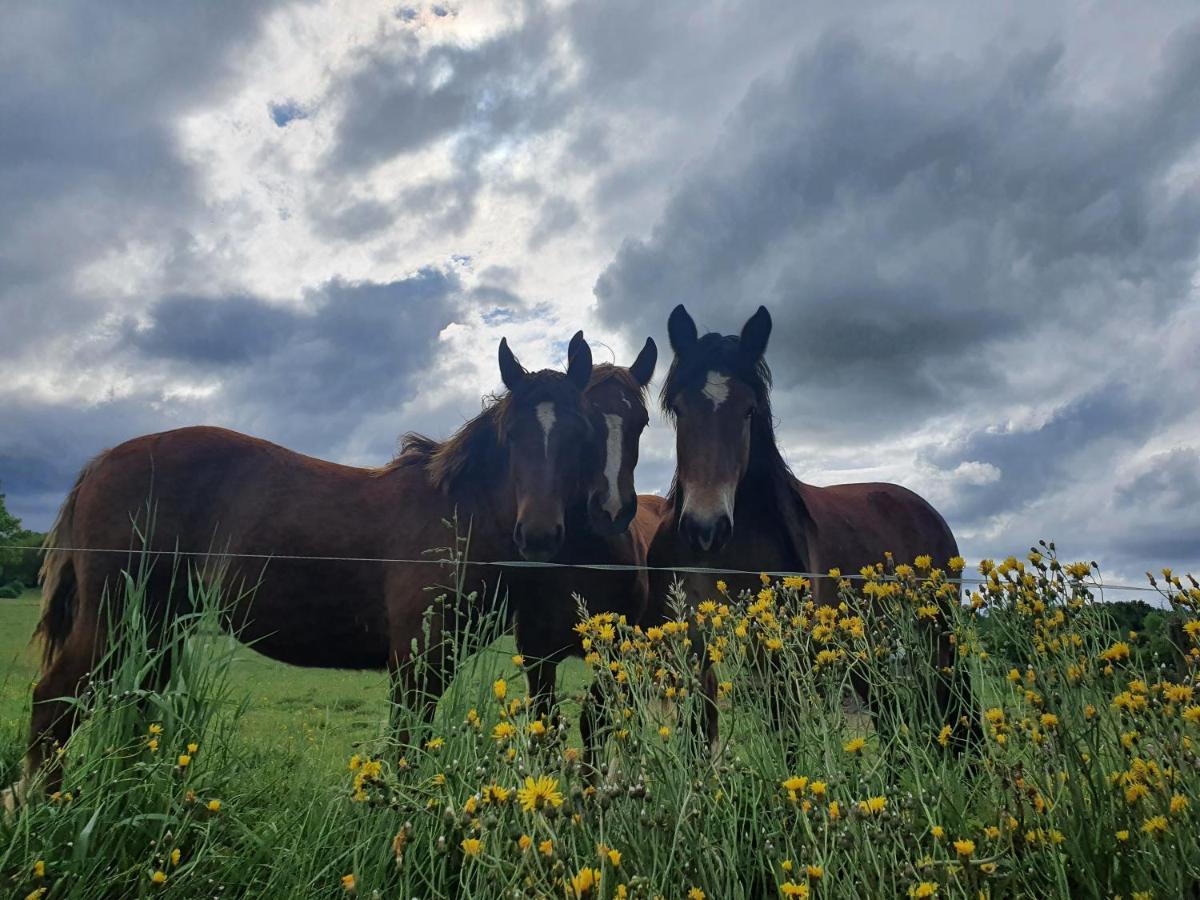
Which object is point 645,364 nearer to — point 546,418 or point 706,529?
point 546,418

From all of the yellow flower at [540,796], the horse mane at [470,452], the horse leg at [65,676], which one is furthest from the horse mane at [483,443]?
the yellow flower at [540,796]

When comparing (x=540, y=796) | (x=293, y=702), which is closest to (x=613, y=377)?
(x=540, y=796)

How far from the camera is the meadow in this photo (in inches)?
89.2

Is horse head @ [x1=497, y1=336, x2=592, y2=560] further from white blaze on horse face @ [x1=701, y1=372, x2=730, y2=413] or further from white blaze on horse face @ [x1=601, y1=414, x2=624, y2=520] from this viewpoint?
white blaze on horse face @ [x1=701, y1=372, x2=730, y2=413]

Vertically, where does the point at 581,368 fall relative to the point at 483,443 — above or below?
above

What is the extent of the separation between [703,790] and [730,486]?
2925 mm

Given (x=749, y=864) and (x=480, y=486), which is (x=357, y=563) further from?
(x=749, y=864)

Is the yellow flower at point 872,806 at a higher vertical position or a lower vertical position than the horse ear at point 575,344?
lower

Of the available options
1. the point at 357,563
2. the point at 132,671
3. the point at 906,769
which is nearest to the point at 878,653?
the point at 906,769

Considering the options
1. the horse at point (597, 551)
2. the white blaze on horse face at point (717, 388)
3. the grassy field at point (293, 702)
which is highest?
the white blaze on horse face at point (717, 388)

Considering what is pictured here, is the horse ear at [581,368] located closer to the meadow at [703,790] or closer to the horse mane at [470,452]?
the horse mane at [470,452]

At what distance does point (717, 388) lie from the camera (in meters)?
5.48

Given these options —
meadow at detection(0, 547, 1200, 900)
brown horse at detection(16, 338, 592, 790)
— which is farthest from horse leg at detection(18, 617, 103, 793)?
meadow at detection(0, 547, 1200, 900)

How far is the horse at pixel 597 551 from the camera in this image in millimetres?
5398
